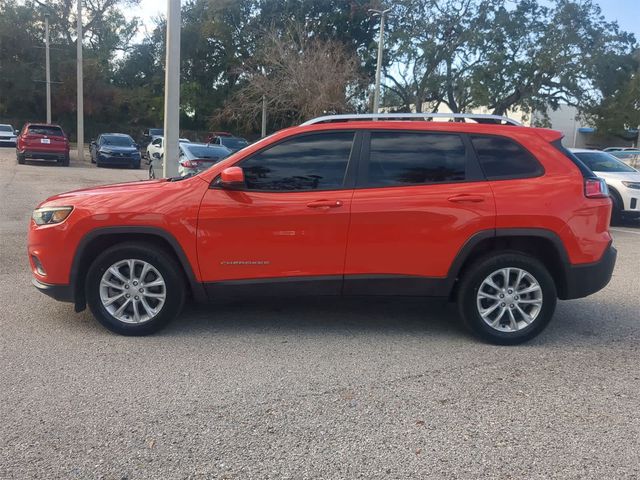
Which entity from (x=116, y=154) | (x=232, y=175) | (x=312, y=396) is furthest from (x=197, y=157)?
(x=116, y=154)

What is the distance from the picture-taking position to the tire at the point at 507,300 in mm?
4910

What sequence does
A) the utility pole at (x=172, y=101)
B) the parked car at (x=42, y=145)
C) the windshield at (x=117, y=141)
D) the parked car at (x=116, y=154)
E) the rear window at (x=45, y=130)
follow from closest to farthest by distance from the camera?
the utility pole at (x=172, y=101) < the parked car at (x=42, y=145) < the rear window at (x=45, y=130) < the parked car at (x=116, y=154) < the windshield at (x=117, y=141)

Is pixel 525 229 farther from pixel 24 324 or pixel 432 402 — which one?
pixel 24 324

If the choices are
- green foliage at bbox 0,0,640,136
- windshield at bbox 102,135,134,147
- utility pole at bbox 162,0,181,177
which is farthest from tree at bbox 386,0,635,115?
utility pole at bbox 162,0,181,177

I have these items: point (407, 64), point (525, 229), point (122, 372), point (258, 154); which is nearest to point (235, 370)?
point (122, 372)

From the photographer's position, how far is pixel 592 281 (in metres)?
4.98

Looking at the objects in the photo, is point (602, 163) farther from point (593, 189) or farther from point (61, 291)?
point (61, 291)

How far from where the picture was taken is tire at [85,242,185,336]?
15.9 ft

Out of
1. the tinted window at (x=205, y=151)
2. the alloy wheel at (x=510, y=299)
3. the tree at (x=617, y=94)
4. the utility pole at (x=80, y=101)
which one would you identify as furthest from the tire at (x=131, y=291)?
the tree at (x=617, y=94)

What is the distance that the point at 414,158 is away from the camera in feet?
16.3

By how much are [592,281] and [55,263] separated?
4.54 meters

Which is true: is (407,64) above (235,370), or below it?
above

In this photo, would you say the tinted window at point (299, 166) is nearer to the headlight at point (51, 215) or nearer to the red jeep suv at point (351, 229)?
the red jeep suv at point (351, 229)

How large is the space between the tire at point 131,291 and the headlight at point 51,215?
458mm
